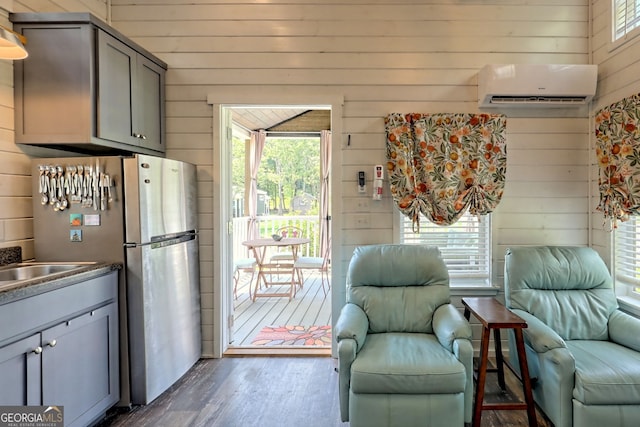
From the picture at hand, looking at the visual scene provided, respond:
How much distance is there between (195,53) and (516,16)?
2.83 metres

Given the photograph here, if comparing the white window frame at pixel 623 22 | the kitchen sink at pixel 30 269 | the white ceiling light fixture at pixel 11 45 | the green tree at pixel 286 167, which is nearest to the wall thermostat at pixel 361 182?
the kitchen sink at pixel 30 269

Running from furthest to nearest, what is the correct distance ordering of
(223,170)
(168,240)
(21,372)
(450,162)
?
(223,170) < (450,162) < (168,240) < (21,372)

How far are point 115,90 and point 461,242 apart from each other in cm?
299

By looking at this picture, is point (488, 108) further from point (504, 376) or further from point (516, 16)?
point (504, 376)

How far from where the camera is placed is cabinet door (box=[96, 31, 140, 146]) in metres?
2.27

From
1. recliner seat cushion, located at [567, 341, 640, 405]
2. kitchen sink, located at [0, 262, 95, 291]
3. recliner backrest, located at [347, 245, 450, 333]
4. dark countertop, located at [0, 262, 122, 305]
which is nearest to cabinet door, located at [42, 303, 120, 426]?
dark countertop, located at [0, 262, 122, 305]

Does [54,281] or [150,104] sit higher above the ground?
[150,104]

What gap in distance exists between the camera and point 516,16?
2988 millimetres

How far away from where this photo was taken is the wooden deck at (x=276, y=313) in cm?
356

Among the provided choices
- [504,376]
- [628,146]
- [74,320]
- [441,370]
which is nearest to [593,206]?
[628,146]

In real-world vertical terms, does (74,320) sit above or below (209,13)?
below

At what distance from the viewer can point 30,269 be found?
2.15 meters

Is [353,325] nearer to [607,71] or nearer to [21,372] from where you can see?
[21,372]

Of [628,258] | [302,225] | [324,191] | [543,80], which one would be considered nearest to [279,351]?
[628,258]
